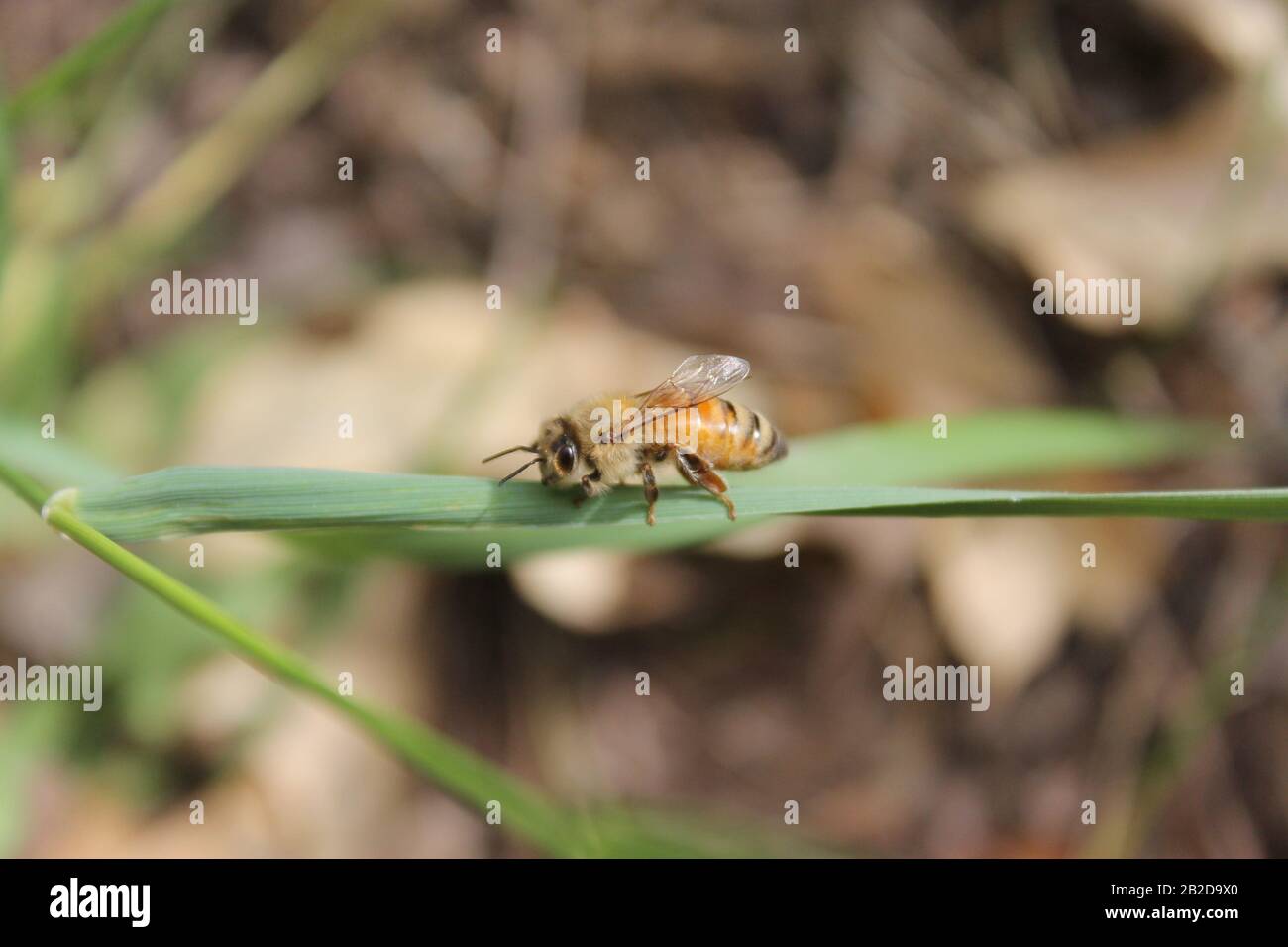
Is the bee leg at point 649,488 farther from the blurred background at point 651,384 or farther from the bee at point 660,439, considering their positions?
the blurred background at point 651,384

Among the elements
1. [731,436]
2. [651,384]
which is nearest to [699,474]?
[731,436]

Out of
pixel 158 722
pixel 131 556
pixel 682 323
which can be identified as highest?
pixel 682 323

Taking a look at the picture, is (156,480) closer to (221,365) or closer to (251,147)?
(221,365)

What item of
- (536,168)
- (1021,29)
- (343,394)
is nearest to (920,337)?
(1021,29)

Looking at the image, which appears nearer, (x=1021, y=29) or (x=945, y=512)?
(x=945, y=512)

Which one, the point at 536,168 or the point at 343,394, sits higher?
the point at 536,168

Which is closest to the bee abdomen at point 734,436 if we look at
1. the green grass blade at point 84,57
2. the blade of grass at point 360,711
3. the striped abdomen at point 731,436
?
the striped abdomen at point 731,436

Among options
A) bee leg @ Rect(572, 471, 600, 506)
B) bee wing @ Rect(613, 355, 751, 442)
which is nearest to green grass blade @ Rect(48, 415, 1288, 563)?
bee leg @ Rect(572, 471, 600, 506)
